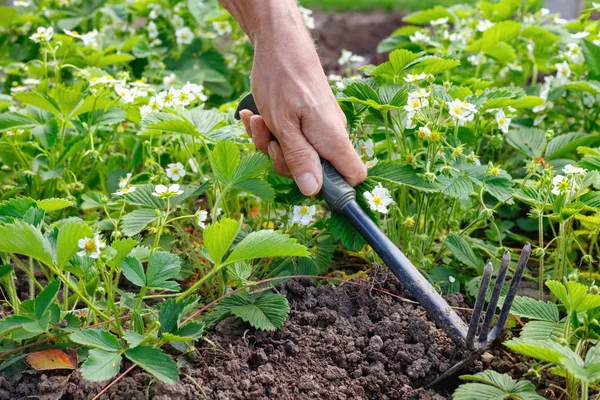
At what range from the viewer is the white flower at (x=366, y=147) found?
1840 mm

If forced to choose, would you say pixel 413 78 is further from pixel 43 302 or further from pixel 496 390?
pixel 43 302

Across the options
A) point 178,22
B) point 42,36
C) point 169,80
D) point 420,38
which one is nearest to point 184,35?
point 178,22

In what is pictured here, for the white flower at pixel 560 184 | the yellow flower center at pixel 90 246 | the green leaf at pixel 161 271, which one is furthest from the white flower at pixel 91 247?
the white flower at pixel 560 184

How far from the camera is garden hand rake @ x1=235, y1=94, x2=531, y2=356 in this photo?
141 centimetres

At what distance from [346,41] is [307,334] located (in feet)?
10.7

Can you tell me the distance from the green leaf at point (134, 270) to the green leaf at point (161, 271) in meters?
0.01

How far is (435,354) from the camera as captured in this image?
154 cm

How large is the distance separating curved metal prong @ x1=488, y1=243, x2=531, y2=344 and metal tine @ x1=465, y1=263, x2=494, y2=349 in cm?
3

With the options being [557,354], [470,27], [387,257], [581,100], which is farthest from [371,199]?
[470,27]

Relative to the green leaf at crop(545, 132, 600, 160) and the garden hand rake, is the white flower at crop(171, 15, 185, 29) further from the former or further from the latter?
the green leaf at crop(545, 132, 600, 160)

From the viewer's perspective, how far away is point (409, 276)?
1.56m

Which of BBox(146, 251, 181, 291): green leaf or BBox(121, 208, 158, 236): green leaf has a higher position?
BBox(146, 251, 181, 291): green leaf

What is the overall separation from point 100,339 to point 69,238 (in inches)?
7.9

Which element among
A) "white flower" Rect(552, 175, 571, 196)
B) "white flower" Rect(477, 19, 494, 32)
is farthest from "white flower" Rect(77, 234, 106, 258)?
"white flower" Rect(477, 19, 494, 32)
